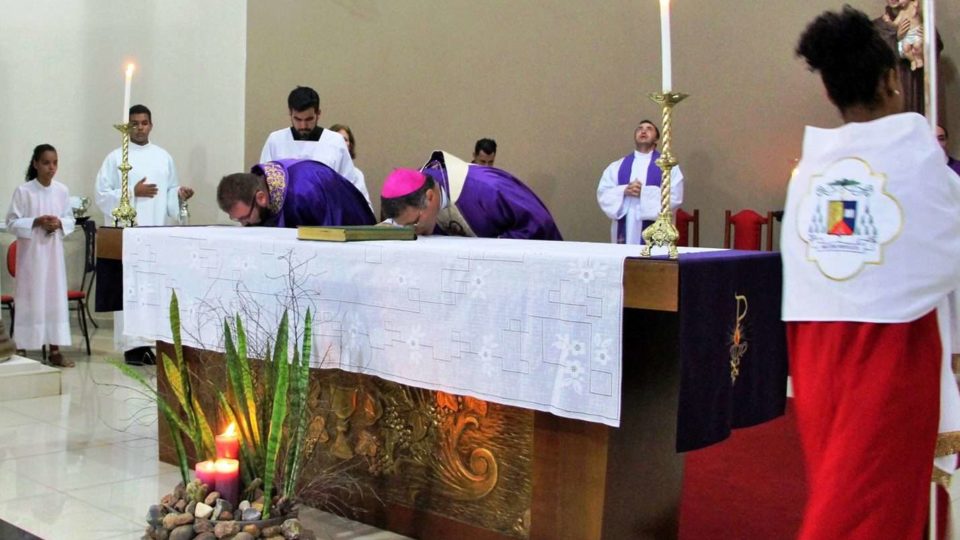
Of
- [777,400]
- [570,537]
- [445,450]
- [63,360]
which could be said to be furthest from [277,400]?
[63,360]

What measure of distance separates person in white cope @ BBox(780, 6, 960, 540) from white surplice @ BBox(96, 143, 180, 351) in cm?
615

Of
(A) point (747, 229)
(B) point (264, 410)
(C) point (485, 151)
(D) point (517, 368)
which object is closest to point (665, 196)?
(D) point (517, 368)

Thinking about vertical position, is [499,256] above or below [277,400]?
above

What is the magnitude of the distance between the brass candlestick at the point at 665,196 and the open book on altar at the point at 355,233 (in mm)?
1091

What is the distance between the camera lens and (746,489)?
13.5 feet

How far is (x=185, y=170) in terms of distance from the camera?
33.8 ft

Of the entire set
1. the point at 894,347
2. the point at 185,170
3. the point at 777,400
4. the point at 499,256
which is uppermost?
the point at 185,170

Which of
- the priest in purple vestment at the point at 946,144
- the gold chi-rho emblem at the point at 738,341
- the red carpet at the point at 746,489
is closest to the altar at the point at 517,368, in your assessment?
the gold chi-rho emblem at the point at 738,341

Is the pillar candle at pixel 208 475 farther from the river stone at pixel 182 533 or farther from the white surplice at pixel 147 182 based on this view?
the white surplice at pixel 147 182

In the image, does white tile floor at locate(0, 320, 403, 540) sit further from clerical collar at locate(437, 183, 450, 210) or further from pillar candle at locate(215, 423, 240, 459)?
clerical collar at locate(437, 183, 450, 210)

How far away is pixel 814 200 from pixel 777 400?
0.87 m

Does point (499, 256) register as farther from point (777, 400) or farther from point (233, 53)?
point (233, 53)

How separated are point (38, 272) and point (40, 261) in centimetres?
8

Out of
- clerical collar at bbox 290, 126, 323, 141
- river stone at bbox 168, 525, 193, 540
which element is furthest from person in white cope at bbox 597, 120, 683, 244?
river stone at bbox 168, 525, 193, 540
